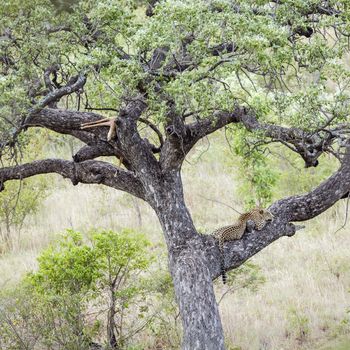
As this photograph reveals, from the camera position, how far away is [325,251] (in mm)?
19109

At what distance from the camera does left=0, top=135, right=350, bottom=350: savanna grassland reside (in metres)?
14.6

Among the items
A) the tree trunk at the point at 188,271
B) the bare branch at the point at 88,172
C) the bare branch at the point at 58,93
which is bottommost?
the tree trunk at the point at 188,271

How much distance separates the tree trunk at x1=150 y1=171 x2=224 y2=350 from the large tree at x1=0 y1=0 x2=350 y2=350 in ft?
0.05

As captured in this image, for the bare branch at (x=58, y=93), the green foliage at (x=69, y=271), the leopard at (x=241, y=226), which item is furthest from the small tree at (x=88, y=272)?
the bare branch at (x=58, y=93)

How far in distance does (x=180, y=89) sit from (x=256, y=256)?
11.4 m

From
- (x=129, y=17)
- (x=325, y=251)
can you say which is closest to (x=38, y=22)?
(x=129, y=17)

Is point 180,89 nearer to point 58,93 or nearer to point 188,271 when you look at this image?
point 58,93

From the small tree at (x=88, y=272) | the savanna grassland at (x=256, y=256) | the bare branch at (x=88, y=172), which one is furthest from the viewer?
the savanna grassland at (x=256, y=256)

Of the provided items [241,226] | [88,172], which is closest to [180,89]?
[88,172]

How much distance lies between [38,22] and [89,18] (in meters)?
0.69

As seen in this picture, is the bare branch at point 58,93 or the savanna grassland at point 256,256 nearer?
the bare branch at point 58,93

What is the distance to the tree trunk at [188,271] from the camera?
10266 millimetres

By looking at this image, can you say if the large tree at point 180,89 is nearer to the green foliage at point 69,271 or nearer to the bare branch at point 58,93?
the bare branch at point 58,93

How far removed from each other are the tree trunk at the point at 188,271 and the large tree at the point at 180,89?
0.01m
